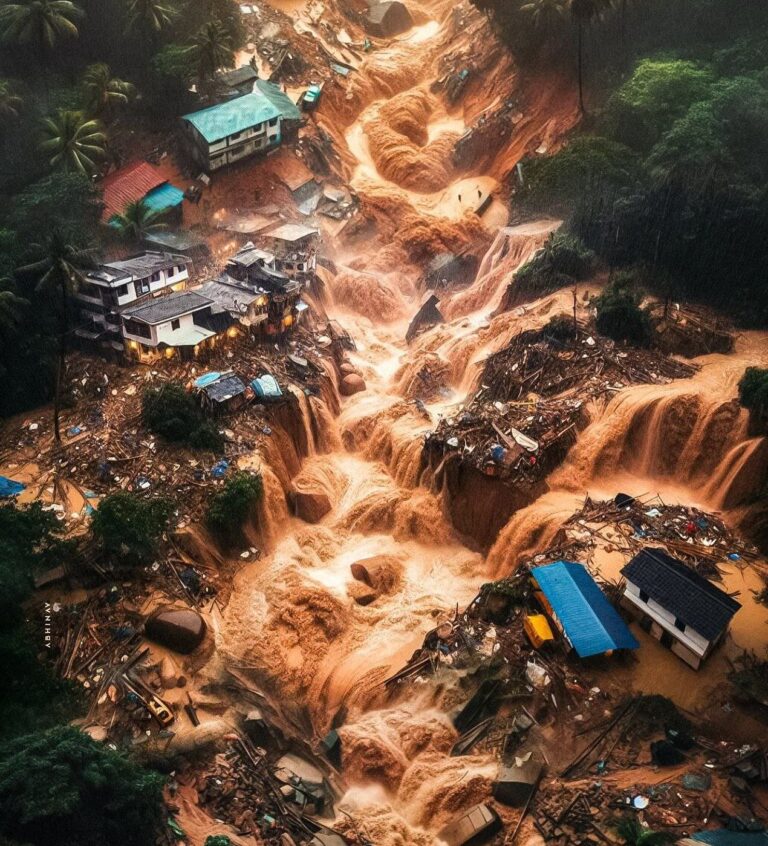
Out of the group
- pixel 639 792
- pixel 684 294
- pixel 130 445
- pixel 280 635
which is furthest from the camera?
pixel 684 294

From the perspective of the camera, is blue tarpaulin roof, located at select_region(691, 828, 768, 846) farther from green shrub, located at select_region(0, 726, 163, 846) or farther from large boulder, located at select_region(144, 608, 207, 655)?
→ large boulder, located at select_region(144, 608, 207, 655)

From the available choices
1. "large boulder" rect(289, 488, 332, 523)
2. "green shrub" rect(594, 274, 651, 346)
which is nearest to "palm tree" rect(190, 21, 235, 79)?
"green shrub" rect(594, 274, 651, 346)

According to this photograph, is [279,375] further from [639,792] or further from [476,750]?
[639,792]

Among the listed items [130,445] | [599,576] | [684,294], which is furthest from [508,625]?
[684,294]

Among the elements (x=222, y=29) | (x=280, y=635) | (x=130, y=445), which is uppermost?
(x=222, y=29)

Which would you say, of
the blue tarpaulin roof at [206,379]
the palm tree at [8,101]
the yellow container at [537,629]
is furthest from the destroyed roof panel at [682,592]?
the palm tree at [8,101]

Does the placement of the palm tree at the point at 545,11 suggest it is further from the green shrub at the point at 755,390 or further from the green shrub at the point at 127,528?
the green shrub at the point at 127,528

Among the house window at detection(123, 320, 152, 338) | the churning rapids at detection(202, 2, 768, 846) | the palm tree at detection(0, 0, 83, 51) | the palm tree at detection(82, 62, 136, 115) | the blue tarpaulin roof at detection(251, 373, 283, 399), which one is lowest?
the churning rapids at detection(202, 2, 768, 846)

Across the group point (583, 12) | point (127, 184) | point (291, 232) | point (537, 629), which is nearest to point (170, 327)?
point (291, 232)
